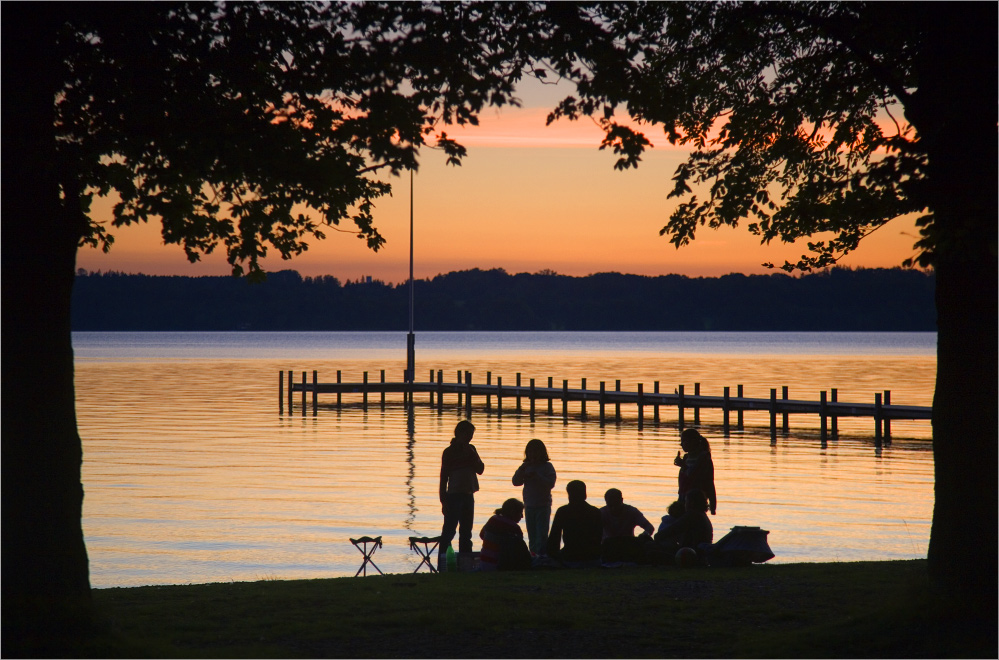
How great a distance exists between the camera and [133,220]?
34.1ft

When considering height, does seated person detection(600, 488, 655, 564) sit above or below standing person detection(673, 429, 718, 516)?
below

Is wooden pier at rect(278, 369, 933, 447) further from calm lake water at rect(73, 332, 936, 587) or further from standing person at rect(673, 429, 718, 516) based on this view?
standing person at rect(673, 429, 718, 516)

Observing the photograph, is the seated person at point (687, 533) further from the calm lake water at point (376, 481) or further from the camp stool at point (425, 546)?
the calm lake water at point (376, 481)

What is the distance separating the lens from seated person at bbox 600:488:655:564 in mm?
12695

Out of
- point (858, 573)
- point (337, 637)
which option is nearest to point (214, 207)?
point (337, 637)

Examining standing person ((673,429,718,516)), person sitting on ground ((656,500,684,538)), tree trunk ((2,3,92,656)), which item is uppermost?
tree trunk ((2,3,92,656))

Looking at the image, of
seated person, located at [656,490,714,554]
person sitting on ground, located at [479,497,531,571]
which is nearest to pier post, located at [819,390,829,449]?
seated person, located at [656,490,714,554]

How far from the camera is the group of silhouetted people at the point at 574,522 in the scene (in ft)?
41.1

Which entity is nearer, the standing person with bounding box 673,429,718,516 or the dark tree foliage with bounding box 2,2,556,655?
the dark tree foliage with bounding box 2,2,556,655

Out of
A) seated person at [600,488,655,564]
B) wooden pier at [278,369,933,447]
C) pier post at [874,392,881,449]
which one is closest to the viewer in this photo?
seated person at [600,488,655,564]

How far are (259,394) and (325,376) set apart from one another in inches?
923

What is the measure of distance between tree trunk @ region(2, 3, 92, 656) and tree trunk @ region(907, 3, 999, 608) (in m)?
6.40

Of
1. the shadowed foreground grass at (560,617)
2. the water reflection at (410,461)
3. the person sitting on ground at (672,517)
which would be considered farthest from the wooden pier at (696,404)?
the shadowed foreground grass at (560,617)

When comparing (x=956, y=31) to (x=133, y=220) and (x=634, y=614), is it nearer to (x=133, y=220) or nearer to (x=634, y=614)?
(x=634, y=614)
